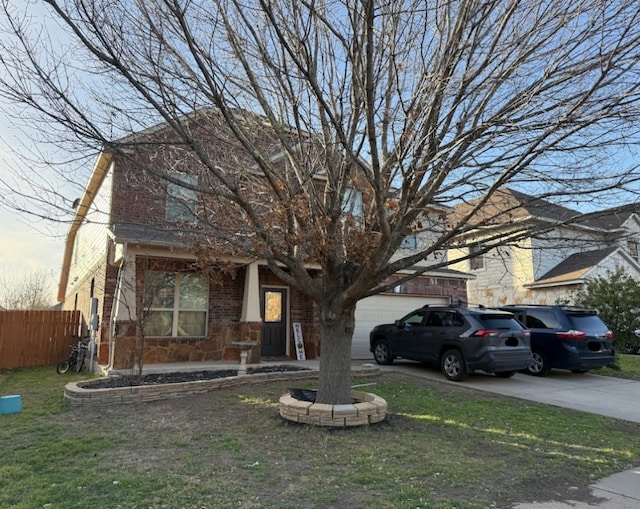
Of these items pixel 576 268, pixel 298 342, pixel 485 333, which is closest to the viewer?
pixel 485 333

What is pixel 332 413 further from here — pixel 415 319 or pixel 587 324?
pixel 587 324

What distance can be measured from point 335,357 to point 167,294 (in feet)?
21.9

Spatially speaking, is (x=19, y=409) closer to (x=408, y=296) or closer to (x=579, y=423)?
(x=579, y=423)

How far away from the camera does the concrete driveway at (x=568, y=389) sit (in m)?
8.51

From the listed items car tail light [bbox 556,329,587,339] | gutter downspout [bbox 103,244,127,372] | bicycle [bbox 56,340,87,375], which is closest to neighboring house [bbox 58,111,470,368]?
gutter downspout [bbox 103,244,127,372]

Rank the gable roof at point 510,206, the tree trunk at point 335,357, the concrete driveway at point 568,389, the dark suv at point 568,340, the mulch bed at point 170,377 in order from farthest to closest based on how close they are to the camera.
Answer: the dark suv at point 568,340 → the concrete driveway at point 568,389 → the mulch bed at point 170,377 → the tree trunk at point 335,357 → the gable roof at point 510,206

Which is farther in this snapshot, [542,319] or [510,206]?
[542,319]

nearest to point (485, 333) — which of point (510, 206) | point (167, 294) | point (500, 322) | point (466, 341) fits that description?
point (466, 341)

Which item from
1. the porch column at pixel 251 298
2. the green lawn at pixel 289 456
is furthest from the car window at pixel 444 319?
the porch column at pixel 251 298

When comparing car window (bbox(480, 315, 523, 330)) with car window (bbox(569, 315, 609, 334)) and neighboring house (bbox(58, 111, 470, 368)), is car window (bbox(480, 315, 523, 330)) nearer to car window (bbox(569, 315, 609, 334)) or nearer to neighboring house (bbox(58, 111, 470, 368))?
car window (bbox(569, 315, 609, 334))

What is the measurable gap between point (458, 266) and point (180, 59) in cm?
1814

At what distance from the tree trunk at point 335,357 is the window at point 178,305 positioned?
5.94m

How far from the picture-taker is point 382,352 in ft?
42.3

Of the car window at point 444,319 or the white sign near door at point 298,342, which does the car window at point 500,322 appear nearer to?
the car window at point 444,319
